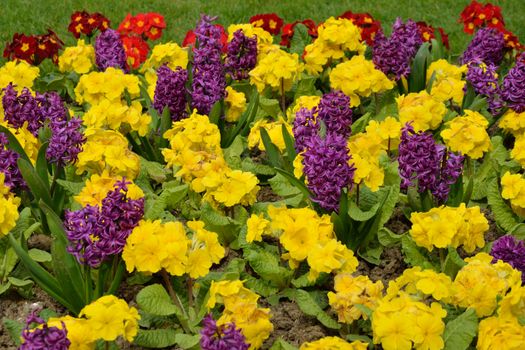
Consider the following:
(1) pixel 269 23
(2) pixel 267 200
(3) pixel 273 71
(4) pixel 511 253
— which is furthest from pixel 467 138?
(1) pixel 269 23

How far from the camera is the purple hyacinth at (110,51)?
197 inches

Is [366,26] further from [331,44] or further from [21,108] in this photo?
[21,108]

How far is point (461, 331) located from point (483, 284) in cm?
18

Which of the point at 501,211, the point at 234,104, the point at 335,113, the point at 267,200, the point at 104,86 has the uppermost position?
the point at 335,113

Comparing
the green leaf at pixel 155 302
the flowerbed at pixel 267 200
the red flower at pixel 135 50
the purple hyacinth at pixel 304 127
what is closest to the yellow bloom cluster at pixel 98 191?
the flowerbed at pixel 267 200

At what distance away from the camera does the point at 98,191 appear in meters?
3.42

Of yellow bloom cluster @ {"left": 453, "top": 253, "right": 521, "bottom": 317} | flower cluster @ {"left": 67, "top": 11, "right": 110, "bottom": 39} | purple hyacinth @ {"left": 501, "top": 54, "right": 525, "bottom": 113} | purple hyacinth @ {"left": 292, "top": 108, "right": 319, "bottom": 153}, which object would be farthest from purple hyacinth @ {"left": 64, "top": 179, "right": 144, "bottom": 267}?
flower cluster @ {"left": 67, "top": 11, "right": 110, "bottom": 39}

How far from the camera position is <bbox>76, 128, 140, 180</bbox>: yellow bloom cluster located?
3.69m

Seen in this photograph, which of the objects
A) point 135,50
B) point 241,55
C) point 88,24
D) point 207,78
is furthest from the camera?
point 88,24

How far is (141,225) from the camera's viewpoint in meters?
2.96

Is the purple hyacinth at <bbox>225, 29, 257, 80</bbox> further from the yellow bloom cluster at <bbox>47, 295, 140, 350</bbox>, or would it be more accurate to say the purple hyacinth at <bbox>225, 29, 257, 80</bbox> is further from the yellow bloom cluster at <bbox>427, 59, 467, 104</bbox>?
the yellow bloom cluster at <bbox>47, 295, 140, 350</bbox>

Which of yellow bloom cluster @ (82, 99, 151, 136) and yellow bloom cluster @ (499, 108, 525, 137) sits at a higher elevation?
yellow bloom cluster @ (82, 99, 151, 136)

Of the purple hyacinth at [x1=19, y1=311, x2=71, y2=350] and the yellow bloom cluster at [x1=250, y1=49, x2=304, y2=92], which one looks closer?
the purple hyacinth at [x1=19, y1=311, x2=71, y2=350]

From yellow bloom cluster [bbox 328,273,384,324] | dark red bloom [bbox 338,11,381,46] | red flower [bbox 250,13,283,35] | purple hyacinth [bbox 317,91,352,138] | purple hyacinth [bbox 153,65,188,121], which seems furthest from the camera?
red flower [bbox 250,13,283,35]
